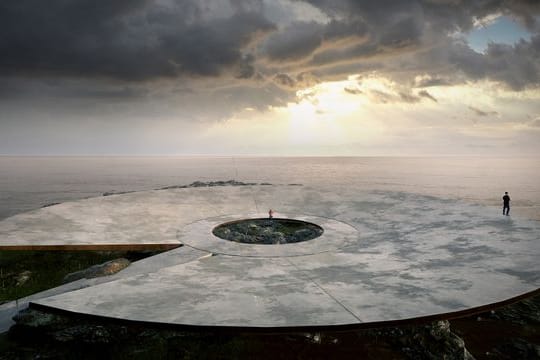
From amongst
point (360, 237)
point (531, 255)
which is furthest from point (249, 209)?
point (531, 255)

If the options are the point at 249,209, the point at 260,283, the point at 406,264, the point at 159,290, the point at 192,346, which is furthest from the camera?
the point at 249,209

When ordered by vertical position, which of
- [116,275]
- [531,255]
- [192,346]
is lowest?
[192,346]

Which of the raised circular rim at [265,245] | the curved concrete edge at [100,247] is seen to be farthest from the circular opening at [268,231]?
the curved concrete edge at [100,247]

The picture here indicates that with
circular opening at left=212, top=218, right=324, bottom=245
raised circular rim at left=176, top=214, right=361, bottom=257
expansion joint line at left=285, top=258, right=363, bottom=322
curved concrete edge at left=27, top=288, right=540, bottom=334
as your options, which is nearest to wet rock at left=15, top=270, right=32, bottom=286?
raised circular rim at left=176, top=214, right=361, bottom=257

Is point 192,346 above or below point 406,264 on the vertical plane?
below

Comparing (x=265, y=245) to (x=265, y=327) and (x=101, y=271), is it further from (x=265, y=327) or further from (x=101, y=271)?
(x=265, y=327)

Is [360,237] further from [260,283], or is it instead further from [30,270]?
[30,270]

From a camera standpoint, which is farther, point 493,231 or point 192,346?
point 493,231

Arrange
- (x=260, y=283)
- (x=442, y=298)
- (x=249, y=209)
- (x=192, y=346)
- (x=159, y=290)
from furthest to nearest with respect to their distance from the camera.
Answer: (x=249, y=209), (x=192, y=346), (x=260, y=283), (x=159, y=290), (x=442, y=298)
